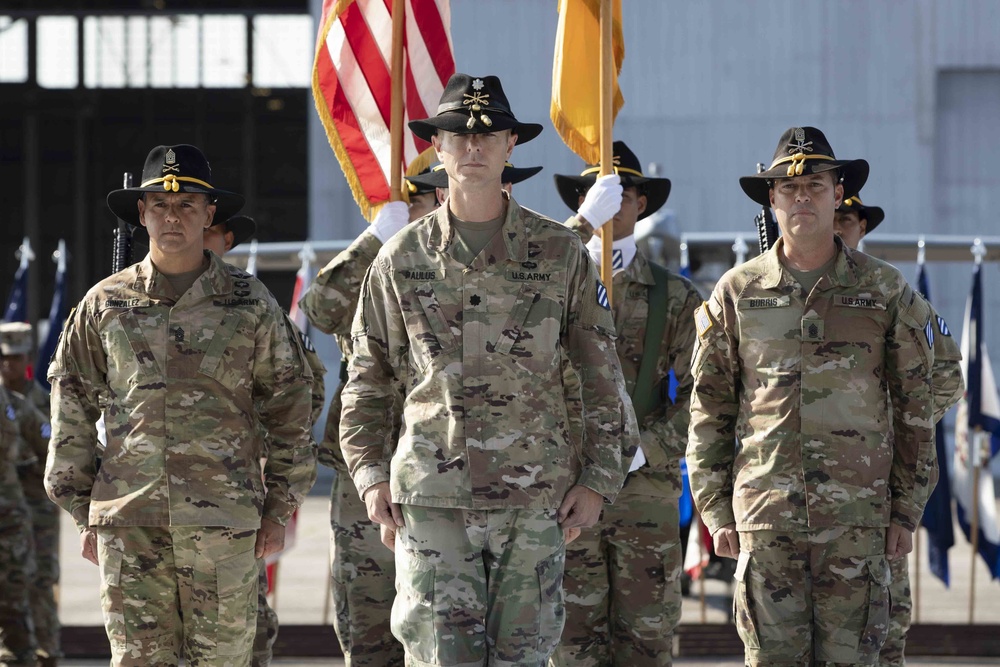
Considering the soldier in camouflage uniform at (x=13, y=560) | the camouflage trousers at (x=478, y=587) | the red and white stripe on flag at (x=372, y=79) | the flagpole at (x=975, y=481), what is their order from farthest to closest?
1. the flagpole at (x=975, y=481)
2. the soldier in camouflage uniform at (x=13, y=560)
3. the red and white stripe on flag at (x=372, y=79)
4. the camouflage trousers at (x=478, y=587)

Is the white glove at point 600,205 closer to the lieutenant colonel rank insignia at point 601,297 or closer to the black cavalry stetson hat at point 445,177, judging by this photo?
the black cavalry stetson hat at point 445,177

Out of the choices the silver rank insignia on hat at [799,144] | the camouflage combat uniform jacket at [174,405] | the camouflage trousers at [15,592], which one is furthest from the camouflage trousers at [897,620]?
the camouflage trousers at [15,592]

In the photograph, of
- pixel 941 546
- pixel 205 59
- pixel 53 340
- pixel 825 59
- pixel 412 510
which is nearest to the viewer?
pixel 412 510

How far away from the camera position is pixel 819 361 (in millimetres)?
4727

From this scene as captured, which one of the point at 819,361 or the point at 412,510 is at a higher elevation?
the point at 819,361

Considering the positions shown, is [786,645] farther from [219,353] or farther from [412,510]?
[219,353]

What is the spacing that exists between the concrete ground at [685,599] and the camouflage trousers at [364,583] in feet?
7.13

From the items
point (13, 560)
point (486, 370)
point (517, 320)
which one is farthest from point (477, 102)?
point (13, 560)

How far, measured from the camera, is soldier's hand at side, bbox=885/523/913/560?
4.74 metres

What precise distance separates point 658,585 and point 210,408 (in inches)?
75.2

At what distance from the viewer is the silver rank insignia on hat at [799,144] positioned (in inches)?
191

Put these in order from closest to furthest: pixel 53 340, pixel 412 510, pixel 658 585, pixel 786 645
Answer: pixel 412 510, pixel 786 645, pixel 658 585, pixel 53 340

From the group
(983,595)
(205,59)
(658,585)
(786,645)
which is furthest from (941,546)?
(205,59)

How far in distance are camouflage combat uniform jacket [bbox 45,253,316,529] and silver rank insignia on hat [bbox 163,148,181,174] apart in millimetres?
339
